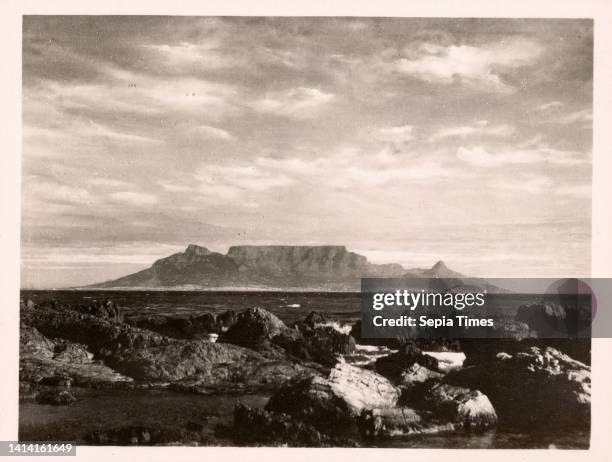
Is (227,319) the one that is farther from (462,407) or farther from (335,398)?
(462,407)

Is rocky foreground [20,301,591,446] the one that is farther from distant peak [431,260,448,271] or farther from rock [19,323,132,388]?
distant peak [431,260,448,271]

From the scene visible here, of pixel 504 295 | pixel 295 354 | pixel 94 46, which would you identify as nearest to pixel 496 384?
pixel 504 295

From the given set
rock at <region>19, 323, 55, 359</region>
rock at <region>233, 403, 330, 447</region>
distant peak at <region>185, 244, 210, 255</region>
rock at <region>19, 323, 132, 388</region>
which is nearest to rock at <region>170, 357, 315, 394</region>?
rock at <region>233, 403, 330, 447</region>

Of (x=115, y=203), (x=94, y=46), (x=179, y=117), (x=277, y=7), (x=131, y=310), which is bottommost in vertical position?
(x=131, y=310)

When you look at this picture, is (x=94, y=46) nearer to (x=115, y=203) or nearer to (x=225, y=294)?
(x=115, y=203)

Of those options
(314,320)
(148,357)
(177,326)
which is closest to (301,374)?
(314,320)

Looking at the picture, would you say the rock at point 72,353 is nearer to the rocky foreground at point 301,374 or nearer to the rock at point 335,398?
the rocky foreground at point 301,374
